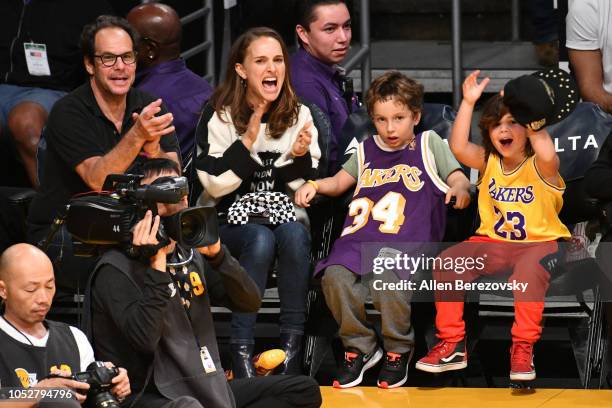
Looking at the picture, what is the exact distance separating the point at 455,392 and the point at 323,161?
49.6 inches

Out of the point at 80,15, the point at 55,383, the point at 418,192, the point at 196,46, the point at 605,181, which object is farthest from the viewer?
the point at 196,46

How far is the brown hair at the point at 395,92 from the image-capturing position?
243 inches

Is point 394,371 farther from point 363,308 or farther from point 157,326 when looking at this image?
point 157,326

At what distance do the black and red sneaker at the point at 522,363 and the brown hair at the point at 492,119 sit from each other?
83cm

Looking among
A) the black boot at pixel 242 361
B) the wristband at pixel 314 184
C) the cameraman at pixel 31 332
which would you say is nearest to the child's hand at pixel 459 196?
the wristband at pixel 314 184

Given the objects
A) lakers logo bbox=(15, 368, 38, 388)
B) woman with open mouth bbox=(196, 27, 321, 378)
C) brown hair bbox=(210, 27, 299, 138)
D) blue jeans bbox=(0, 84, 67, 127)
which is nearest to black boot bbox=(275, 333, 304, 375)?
woman with open mouth bbox=(196, 27, 321, 378)

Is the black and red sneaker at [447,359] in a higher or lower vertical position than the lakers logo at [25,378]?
lower

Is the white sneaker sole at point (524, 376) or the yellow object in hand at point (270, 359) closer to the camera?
the yellow object in hand at point (270, 359)

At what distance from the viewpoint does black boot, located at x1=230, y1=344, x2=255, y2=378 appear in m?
5.86

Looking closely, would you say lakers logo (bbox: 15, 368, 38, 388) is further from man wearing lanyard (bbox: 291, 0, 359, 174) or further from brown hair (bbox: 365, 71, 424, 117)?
man wearing lanyard (bbox: 291, 0, 359, 174)

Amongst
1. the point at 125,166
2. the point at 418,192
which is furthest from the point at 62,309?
the point at 418,192

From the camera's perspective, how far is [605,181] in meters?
5.75

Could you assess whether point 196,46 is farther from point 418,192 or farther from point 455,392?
point 455,392

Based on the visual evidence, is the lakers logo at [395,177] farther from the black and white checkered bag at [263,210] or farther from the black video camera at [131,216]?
the black video camera at [131,216]
